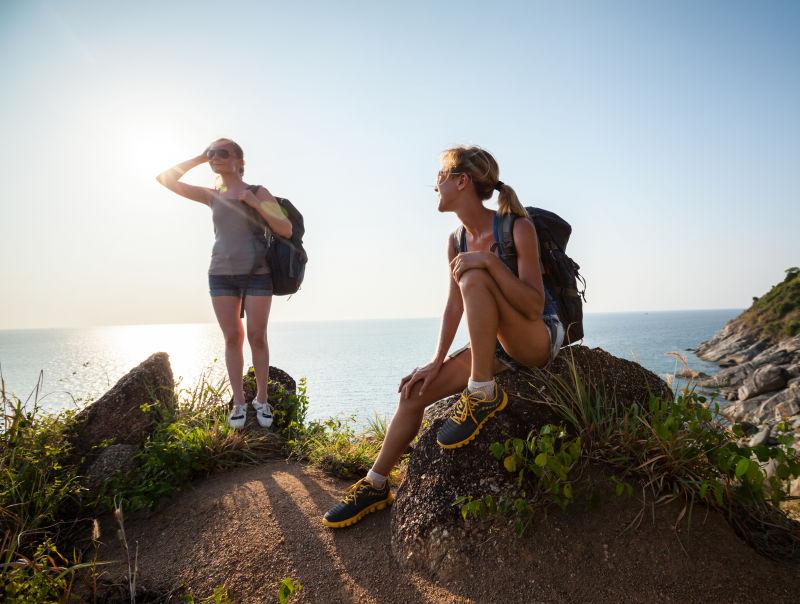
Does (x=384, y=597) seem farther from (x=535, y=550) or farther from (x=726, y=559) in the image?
(x=726, y=559)

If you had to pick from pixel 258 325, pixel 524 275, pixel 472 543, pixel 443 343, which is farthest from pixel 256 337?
pixel 472 543

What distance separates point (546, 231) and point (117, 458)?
4080 millimetres

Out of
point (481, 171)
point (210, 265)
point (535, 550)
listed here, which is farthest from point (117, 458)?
point (481, 171)

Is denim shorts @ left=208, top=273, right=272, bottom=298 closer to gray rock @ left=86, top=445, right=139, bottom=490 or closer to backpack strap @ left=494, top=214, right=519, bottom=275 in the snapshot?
gray rock @ left=86, top=445, right=139, bottom=490

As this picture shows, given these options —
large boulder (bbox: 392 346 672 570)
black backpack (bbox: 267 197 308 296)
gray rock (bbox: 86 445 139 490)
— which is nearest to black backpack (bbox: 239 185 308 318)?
black backpack (bbox: 267 197 308 296)

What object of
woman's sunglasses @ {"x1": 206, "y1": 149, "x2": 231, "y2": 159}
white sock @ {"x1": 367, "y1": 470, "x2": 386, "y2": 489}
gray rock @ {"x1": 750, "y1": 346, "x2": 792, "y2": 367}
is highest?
woman's sunglasses @ {"x1": 206, "y1": 149, "x2": 231, "y2": 159}

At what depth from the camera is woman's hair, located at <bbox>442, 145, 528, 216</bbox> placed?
10.3ft

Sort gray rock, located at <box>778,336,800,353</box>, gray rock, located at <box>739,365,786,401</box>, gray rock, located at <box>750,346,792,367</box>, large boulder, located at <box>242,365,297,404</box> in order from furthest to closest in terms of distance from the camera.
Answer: gray rock, located at <box>778,336,800,353</box> < gray rock, located at <box>750,346,792,367</box> < gray rock, located at <box>739,365,786,401</box> < large boulder, located at <box>242,365,297,404</box>

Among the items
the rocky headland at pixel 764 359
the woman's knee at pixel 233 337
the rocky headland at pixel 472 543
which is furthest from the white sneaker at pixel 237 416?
the rocky headland at pixel 764 359

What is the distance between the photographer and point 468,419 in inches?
113

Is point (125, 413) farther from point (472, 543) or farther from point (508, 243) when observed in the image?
point (508, 243)

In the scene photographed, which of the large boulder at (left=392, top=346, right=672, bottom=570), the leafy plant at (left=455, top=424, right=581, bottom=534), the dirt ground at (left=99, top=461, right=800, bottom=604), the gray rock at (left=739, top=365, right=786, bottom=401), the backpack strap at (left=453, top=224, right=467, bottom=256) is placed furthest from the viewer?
the gray rock at (left=739, top=365, right=786, bottom=401)

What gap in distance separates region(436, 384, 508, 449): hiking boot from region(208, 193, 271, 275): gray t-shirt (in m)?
2.85

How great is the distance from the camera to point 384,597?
2.44 m
